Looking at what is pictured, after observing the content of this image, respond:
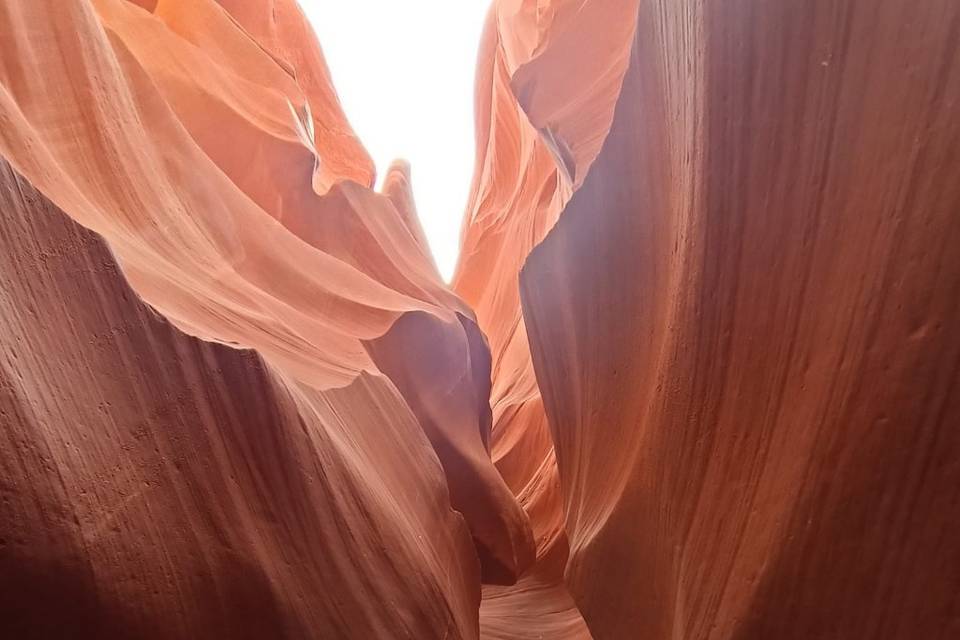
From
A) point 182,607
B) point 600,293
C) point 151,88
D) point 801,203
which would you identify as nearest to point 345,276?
point 151,88

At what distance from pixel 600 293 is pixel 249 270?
0.58 meters

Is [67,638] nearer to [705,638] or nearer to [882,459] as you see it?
[705,638]

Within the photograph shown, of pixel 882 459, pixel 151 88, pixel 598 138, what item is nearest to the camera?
pixel 882 459

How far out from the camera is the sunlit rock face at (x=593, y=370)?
2.10ft

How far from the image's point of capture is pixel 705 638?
2.56 feet

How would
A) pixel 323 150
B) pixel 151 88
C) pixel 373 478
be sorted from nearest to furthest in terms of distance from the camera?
pixel 373 478
pixel 151 88
pixel 323 150

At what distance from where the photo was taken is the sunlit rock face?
64cm

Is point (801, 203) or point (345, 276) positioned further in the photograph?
point (345, 276)

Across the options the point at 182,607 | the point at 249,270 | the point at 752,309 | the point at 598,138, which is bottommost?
the point at 182,607

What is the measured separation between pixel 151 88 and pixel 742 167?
0.95 m

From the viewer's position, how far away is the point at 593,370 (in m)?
1.15

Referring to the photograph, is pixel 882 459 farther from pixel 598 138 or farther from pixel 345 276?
pixel 345 276

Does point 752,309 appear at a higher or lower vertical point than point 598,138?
lower

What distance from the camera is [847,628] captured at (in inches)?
26.2
